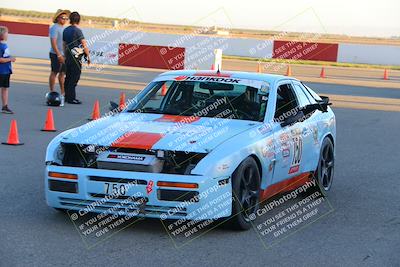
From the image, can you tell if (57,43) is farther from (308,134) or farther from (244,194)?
(244,194)

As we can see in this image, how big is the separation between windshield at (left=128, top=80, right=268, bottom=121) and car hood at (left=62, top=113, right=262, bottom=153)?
0.16m

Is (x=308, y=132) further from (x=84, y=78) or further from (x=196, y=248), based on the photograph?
(x=84, y=78)

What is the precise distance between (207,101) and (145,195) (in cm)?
177

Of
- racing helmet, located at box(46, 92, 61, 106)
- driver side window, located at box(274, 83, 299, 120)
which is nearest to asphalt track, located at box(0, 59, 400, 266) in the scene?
driver side window, located at box(274, 83, 299, 120)

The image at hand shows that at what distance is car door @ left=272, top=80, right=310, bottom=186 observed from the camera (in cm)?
693

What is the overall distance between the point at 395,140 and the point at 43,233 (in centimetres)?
840

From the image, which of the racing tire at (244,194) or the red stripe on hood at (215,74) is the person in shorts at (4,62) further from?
the racing tire at (244,194)

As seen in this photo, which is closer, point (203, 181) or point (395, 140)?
point (203, 181)

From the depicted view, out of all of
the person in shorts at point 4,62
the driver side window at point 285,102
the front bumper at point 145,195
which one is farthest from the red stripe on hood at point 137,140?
the person in shorts at point 4,62

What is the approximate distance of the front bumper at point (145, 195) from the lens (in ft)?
18.9

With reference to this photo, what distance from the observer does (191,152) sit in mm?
5938

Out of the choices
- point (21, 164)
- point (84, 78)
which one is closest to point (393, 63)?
point (84, 78)

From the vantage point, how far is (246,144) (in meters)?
6.27

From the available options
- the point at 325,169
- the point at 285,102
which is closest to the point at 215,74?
the point at 285,102
